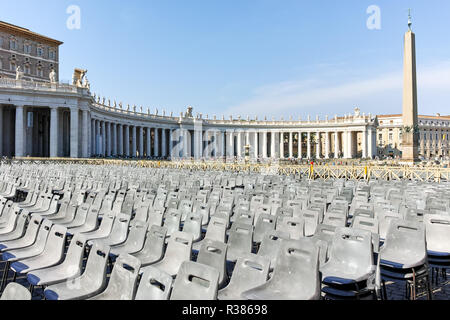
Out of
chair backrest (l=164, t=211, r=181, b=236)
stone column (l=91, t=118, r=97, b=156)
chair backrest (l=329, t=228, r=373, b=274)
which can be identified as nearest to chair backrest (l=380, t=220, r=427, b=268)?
chair backrest (l=329, t=228, r=373, b=274)

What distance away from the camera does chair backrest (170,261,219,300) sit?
3299mm

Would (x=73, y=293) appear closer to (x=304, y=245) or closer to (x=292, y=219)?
(x=304, y=245)

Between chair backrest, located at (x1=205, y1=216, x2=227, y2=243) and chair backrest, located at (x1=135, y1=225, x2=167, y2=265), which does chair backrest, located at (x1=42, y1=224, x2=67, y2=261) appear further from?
chair backrest, located at (x1=205, y1=216, x2=227, y2=243)

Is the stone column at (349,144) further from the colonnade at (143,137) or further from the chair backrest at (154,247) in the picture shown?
the chair backrest at (154,247)

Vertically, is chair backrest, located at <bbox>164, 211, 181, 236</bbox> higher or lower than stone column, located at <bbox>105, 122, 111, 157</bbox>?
lower

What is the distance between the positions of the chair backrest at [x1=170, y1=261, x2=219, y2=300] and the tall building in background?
241 ft

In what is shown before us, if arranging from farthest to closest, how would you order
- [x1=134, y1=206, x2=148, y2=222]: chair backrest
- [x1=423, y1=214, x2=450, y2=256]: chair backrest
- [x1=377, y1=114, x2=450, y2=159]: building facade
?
[x1=377, y1=114, x2=450, y2=159]: building facade, [x1=134, y1=206, x2=148, y2=222]: chair backrest, [x1=423, y1=214, x2=450, y2=256]: chair backrest

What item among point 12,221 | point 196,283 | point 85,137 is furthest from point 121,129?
point 196,283

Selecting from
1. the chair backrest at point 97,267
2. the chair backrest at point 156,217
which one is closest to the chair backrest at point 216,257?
the chair backrest at point 97,267

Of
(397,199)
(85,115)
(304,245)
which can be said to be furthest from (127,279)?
(85,115)

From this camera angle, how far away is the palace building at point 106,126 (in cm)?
4681

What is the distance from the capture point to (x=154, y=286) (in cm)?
350

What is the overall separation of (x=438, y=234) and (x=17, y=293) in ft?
21.5

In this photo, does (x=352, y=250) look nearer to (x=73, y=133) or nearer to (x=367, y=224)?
(x=367, y=224)
